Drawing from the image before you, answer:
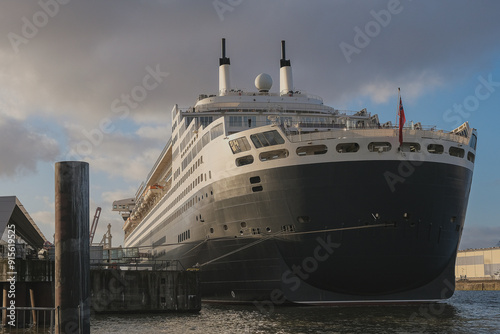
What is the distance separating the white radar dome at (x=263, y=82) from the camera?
4928 centimetres

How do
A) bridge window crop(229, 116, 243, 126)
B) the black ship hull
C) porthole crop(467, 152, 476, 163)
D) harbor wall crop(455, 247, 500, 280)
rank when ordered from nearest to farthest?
1. the black ship hull
2. porthole crop(467, 152, 476, 163)
3. bridge window crop(229, 116, 243, 126)
4. harbor wall crop(455, 247, 500, 280)

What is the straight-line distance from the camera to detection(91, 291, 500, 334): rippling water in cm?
2447

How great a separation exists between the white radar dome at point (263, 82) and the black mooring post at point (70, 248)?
115ft

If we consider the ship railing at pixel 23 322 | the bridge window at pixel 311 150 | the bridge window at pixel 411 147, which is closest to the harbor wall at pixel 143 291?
the ship railing at pixel 23 322

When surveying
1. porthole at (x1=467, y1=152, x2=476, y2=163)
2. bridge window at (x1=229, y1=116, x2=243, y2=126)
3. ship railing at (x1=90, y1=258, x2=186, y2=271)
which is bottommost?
ship railing at (x1=90, y1=258, x2=186, y2=271)

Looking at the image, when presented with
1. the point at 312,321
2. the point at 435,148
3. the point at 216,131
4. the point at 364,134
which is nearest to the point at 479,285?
the point at 435,148

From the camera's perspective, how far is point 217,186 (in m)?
35.3

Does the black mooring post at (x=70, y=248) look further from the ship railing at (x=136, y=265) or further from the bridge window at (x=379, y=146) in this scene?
the bridge window at (x=379, y=146)

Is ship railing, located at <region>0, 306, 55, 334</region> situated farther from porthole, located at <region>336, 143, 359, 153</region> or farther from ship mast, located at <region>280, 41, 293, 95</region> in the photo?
ship mast, located at <region>280, 41, 293, 95</region>

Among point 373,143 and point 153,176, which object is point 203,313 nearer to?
point 373,143

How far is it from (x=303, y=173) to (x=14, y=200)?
14845 mm

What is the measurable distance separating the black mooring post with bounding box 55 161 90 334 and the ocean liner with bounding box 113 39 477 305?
16853mm

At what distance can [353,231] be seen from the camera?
29953 millimetres

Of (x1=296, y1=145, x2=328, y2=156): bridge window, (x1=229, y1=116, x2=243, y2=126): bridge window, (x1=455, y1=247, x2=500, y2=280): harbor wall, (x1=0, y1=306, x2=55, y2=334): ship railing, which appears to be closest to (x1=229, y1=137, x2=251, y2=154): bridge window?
(x1=296, y1=145, x2=328, y2=156): bridge window
